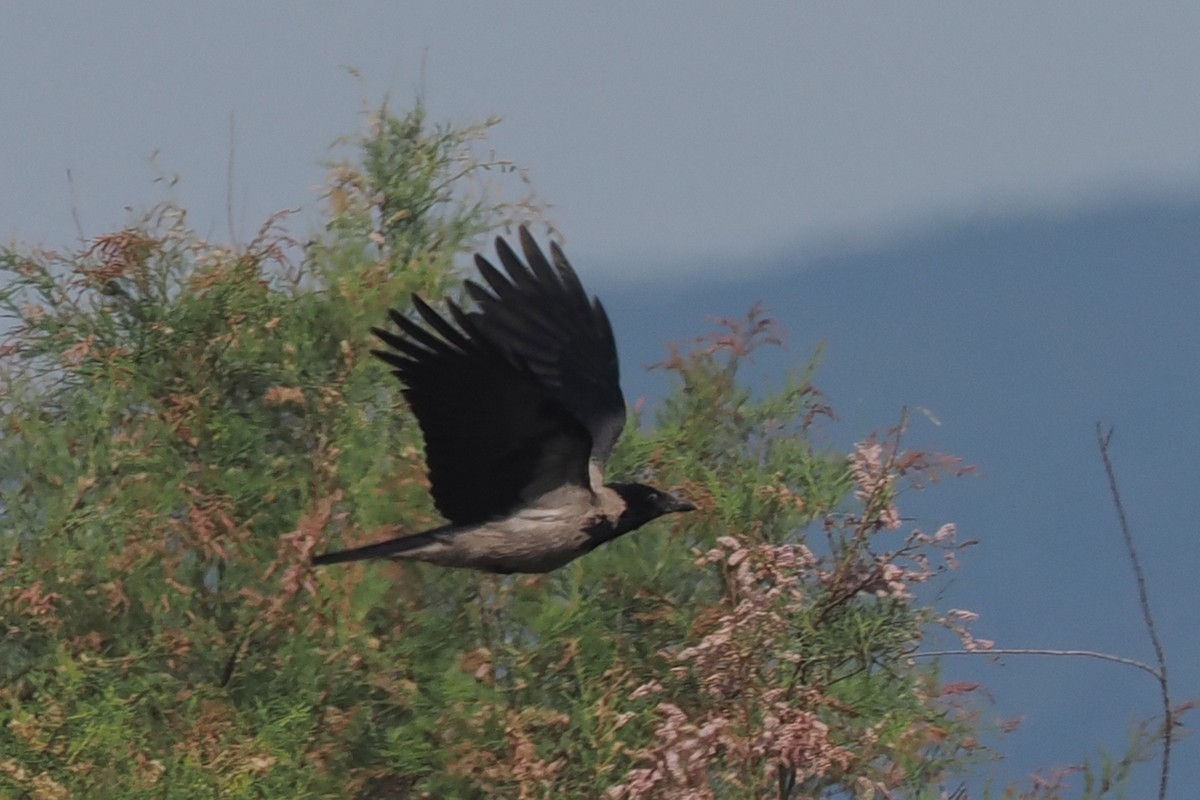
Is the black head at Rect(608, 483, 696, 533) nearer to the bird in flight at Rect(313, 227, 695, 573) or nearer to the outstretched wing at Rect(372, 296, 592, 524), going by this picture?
the bird in flight at Rect(313, 227, 695, 573)

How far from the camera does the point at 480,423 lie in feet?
24.5

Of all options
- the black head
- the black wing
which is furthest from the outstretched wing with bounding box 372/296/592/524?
the black head

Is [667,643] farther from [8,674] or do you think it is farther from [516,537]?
[516,537]

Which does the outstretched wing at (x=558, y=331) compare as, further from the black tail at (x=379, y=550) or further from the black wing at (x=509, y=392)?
the black tail at (x=379, y=550)

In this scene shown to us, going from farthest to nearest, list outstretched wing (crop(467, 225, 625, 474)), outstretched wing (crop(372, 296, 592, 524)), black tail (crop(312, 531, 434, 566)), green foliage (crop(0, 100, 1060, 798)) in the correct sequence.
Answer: green foliage (crop(0, 100, 1060, 798)) → outstretched wing (crop(467, 225, 625, 474)) → black tail (crop(312, 531, 434, 566)) → outstretched wing (crop(372, 296, 592, 524))

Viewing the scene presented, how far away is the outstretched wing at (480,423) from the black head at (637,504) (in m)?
0.30

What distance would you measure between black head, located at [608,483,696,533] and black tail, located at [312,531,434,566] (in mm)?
753

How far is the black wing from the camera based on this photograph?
23.8 ft

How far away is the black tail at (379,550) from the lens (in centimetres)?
737

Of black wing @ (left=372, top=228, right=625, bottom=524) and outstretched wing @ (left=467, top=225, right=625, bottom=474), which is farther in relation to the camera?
outstretched wing @ (left=467, top=225, right=625, bottom=474)

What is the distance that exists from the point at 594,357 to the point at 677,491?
4.15 meters

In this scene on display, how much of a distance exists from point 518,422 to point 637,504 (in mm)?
801

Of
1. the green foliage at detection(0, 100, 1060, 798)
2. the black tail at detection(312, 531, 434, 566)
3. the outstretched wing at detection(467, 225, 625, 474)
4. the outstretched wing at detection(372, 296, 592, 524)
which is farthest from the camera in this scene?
the green foliage at detection(0, 100, 1060, 798)

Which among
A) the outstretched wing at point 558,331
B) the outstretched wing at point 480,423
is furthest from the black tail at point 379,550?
the outstretched wing at point 558,331
